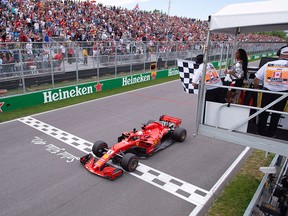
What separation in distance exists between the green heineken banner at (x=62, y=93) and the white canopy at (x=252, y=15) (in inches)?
335

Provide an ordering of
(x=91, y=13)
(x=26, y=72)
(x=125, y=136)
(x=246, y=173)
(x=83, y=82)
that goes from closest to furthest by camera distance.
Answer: (x=246, y=173) → (x=125, y=136) → (x=26, y=72) → (x=83, y=82) → (x=91, y=13)

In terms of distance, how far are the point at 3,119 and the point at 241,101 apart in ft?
25.2

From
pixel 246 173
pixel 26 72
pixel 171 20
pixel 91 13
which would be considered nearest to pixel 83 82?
pixel 26 72

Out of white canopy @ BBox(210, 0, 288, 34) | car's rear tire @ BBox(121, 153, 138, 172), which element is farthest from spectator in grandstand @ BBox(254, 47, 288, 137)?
car's rear tire @ BBox(121, 153, 138, 172)

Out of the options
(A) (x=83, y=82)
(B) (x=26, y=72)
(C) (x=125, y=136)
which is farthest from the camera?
(A) (x=83, y=82)

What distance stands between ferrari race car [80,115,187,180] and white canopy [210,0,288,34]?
3.27m

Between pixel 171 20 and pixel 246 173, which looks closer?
pixel 246 173

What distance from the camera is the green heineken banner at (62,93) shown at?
9748mm

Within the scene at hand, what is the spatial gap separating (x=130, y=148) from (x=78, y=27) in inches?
628

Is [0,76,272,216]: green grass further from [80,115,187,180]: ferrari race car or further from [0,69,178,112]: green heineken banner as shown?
[0,69,178,112]: green heineken banner

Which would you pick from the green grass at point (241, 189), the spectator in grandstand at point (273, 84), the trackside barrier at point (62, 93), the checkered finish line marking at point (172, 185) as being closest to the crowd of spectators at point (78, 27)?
the trackside barrier at point (62, 93)

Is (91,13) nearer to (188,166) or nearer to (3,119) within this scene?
(3,119)

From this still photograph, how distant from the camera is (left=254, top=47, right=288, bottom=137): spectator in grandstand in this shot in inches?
144

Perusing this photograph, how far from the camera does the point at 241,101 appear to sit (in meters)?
5.06
